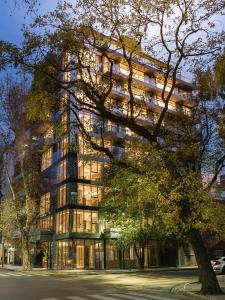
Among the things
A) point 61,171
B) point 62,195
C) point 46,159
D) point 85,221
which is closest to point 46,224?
point 62,195

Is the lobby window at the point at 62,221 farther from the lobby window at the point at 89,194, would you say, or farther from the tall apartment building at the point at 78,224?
the lobby window at the point at 89,194

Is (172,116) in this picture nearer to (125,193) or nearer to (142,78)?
(125,193)

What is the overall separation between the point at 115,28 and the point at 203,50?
142 inches

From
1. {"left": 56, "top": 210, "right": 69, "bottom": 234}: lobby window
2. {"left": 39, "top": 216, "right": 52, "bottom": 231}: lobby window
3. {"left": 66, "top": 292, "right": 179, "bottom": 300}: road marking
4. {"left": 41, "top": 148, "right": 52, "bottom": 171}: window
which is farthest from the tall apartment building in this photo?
{"left": 66, "top": 292, "right": 179, "bottom": 300}: road marking

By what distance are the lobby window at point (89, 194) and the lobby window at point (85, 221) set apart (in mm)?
1029

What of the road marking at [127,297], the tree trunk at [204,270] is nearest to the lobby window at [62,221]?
the road marking at [127,297]

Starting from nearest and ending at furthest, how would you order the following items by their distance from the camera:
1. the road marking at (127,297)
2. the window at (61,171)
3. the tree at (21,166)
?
1. the road marking at (127,297)
2. the tree at (21,166)
3. the window at (61,171)

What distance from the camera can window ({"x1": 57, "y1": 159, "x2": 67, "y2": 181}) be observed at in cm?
5374

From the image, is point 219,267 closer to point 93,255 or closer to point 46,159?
point 93,255

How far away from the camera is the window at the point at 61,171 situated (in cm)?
5374

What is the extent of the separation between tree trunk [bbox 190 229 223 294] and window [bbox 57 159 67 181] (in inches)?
1422

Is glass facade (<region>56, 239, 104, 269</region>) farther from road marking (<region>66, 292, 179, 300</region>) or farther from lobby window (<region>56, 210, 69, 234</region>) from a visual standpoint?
road marking (<region>66, 292, 179, 300</region>)

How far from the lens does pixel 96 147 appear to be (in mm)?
18484

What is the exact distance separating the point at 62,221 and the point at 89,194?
4.37m
